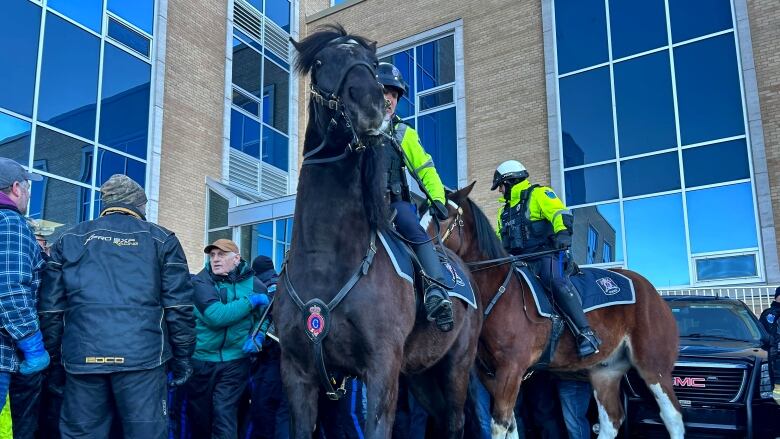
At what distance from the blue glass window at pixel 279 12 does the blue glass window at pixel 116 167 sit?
30.2 feet

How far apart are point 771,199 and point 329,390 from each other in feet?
51.1

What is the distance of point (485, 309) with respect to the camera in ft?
18.0

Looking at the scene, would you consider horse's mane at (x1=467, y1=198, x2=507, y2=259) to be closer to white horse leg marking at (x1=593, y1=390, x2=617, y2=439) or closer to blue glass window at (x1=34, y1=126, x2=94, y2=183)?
white horse leg marking at (x1=593, y1=390, x2=617, y2=439)

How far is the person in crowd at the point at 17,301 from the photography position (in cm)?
349

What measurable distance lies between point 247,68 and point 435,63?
22.9 feet

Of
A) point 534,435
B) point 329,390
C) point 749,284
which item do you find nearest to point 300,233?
point 329,390

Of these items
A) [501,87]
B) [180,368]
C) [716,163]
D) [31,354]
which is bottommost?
[180,368]

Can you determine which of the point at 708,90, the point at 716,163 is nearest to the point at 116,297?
the point at 716,163

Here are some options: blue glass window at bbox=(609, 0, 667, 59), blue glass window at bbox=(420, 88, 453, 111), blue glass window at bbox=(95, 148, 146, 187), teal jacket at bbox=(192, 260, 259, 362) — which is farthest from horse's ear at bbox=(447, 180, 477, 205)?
blue glass window at bbox=(420, 88, 453, 111)

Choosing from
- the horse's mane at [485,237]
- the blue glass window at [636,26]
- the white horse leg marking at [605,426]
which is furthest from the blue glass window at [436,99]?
the horse's mane at [485,237]

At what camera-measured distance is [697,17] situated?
670 inches

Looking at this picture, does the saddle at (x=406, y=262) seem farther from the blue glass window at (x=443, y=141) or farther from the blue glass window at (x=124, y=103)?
the blue glass window at (x=443, y=141)

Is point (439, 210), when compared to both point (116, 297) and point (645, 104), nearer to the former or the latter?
point (116, 297)

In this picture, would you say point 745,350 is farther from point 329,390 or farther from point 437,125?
point 437,125
